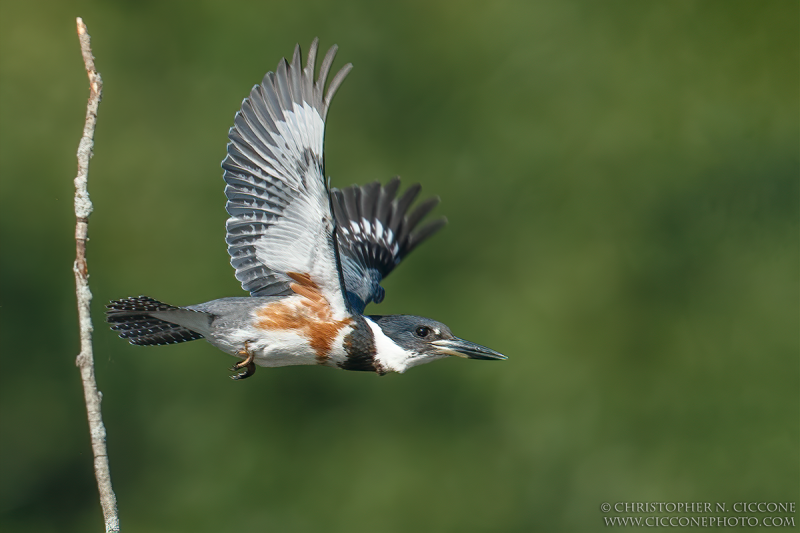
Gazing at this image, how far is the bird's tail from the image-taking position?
4.01 meters

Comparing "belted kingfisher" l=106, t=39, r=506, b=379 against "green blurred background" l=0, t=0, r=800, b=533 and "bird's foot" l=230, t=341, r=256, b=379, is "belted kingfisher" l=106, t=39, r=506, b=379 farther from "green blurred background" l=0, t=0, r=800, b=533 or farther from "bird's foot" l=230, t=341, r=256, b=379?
"green blurred background" l=0, t=0, r=800, b=533

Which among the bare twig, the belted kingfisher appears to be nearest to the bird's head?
the belted kingfisher

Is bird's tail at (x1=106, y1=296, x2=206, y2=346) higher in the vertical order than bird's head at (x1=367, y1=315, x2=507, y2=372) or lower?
higher

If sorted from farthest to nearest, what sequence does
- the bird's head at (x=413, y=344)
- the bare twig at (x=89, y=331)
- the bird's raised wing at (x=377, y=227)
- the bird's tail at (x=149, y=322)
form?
the bird's raised wing at (x=377, y=227) < the bird's head at (x=413, y=344) < the bird's tail at (x=149, y=322) < the bare twig at (x=89, y=331)

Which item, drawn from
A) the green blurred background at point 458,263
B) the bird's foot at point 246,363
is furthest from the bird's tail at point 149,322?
the green blurred background at point 458,263

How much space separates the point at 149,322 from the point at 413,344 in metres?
1.17

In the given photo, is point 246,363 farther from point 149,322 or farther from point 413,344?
point 413,344

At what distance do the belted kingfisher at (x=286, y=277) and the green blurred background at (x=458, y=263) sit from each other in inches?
138

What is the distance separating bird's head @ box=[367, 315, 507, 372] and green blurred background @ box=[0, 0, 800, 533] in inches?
152

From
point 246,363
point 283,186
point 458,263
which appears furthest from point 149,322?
point 458,263

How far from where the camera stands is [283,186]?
13.9ft

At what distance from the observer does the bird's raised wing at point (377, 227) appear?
17.9 ft

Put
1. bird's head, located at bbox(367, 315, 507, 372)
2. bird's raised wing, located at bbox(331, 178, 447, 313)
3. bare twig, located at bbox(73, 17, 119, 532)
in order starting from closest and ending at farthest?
bare twig, located at bbox(73, 17, 119, 532) < bird's head, located at bbox(367, 315, 507, 372) < bird's raised wing, located at bbox(331, 178, 447, 313)

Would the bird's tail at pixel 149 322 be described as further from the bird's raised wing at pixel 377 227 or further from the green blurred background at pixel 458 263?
the green blurred background at pixel 458 263
